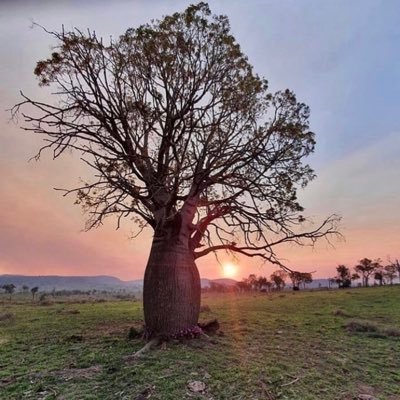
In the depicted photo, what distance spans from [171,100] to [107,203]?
139 inches

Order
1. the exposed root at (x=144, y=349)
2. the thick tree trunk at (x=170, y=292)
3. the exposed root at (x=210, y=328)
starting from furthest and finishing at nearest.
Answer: the exposed root at (x=210, y=328)
the thick tree trunk at (x=170, y=292)
the exposed root at (x=144, y=349)

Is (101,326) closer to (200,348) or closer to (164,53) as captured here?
(200,348)

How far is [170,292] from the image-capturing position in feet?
34.1

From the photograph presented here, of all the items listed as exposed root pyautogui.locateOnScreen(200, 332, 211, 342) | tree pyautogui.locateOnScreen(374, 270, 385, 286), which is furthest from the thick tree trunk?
tree pyautogui.locateOnScreen(374, 270, 385, 286)

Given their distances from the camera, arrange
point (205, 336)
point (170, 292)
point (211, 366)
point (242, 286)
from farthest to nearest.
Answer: point (242, 286) → point (205, 336) → point (170, 292) → point (211, 366)

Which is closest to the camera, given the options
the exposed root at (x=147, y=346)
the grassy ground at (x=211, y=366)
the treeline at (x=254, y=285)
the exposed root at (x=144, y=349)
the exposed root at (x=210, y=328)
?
the grassy ground at (x=211, y=366)

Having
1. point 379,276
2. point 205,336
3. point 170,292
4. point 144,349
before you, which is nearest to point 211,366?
point 144,349

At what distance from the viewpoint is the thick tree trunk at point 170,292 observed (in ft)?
33.7

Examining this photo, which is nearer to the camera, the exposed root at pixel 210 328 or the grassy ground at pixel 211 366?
the grassy ground at pixel 211 366

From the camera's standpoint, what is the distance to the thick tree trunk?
10.3m

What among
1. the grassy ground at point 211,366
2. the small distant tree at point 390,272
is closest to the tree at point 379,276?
the small distant tree at point 390,272

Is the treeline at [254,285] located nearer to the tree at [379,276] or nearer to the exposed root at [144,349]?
the tree at [379,276]

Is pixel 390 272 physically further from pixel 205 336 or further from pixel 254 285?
pixel 205 336

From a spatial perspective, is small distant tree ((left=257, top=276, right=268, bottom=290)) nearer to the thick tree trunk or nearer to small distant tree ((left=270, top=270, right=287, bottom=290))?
small distant tree ((left=270, top=270, right=287, bottom=290))
